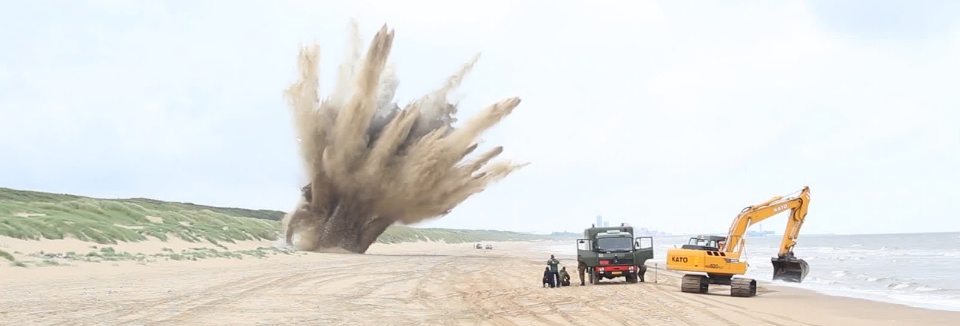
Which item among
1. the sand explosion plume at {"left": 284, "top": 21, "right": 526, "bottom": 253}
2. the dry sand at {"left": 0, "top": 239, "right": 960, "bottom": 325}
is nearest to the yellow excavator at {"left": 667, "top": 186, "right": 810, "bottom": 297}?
the dry sand at {"left": 0, "top": 239, "right": 960, "bottom": 325}

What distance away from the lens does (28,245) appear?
39.2 meters

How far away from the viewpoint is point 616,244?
32.6 meters

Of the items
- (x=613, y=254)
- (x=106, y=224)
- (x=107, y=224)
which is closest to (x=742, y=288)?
(x=613, y=254)

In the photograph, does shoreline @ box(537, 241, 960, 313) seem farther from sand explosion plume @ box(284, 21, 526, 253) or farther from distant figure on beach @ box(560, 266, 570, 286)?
sand explosion plume @ box(284, 21, 526, 253)

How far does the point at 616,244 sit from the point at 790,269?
6.78 metres

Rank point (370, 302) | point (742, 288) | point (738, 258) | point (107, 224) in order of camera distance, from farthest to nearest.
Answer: point (107, 224)
point (738, 258)
point (742, 288)
point (370, 302)

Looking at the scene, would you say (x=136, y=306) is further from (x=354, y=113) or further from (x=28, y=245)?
(x=354, y=113)

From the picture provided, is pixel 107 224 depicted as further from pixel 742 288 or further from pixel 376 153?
pixel 742 288

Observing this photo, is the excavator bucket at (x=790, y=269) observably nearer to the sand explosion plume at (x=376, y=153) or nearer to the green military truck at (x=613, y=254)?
the green military truck at (x=613, y=254)

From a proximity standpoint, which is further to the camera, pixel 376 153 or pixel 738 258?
pixel 376 153

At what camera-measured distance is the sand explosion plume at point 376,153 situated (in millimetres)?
51031

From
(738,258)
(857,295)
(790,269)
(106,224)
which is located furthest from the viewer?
(106,224)

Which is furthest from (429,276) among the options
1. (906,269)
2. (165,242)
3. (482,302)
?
(906,269)

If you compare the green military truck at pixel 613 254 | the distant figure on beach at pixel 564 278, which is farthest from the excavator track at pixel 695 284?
the distant figure on beach at pixel 564 278
